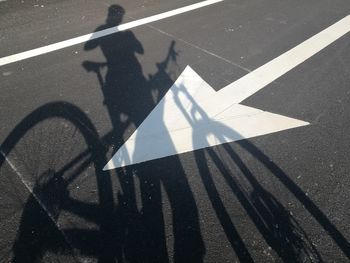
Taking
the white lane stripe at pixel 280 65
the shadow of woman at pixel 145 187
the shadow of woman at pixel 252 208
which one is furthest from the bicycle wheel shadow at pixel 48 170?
the white lane stripe at pixel 280 65

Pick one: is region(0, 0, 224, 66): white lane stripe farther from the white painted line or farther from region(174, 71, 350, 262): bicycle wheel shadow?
region(174, 71, 350, 262): bicycle wheel shadow

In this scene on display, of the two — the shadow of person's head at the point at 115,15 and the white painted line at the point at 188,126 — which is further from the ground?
the shadow of person's head at the point at 115,15

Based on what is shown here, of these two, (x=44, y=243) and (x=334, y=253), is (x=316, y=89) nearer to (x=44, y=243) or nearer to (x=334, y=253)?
(x=334, y=253)

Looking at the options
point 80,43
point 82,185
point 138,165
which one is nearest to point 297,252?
point 138,165

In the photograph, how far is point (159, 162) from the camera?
400 cm

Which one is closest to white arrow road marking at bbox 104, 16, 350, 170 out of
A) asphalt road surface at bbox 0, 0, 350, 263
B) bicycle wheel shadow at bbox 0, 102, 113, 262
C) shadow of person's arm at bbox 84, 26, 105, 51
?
asphalt road surface at bbox 0, 0, 350, 263

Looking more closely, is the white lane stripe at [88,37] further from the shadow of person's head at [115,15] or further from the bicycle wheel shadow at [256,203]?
the bicycle wheel shadow at [256,203]

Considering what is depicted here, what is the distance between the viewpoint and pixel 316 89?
17.1 feet

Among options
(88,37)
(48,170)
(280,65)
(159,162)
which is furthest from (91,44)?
(280,65)

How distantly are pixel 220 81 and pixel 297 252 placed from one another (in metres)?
3.02

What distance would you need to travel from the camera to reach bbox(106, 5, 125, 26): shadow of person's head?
6.93 metres

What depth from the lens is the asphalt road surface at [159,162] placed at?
3.26 meters

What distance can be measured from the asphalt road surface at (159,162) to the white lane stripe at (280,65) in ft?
0.42

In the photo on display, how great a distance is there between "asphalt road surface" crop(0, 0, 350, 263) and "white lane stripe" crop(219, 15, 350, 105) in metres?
0.13
